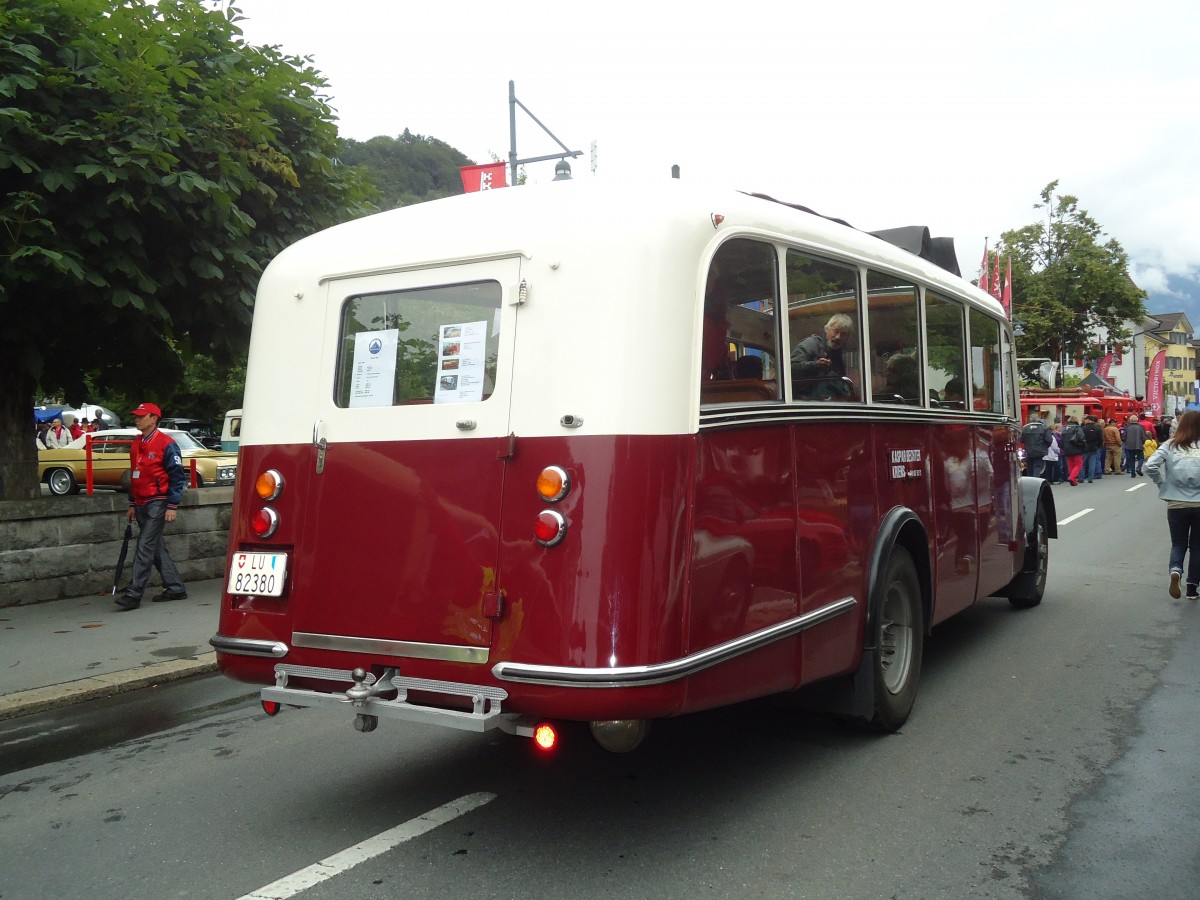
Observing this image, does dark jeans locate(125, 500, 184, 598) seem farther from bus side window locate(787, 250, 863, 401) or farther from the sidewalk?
bus side window locate(787, 250, 863, 401)

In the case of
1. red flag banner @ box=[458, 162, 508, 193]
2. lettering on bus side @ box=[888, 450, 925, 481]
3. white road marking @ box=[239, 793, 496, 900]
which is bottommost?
white road marking @ box=[239, 793, 496, 900]

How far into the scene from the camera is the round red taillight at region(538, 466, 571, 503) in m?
3.91

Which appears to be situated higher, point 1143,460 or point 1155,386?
point 1155,386

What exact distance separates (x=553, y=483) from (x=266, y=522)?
4.64 feet

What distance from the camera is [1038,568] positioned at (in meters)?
9.15

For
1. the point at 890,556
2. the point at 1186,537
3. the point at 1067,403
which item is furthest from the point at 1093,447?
the point at 890,556

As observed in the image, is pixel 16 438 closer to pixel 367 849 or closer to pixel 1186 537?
pixel 367 849

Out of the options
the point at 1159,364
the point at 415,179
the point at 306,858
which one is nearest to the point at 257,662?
the point at 306,858

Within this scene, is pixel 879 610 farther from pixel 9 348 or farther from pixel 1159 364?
pixel 1159 364

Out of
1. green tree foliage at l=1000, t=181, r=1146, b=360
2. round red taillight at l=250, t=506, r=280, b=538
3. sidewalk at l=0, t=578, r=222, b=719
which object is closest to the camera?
round red taillight at l=250, t=506, r=280, b=538

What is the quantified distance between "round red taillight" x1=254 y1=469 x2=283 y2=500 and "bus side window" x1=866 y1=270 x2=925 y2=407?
9.35 ft

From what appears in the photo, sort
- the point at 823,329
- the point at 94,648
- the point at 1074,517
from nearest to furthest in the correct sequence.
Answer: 1. the point at 823,329
2. the point at 94,648
3. the point at 1074,517

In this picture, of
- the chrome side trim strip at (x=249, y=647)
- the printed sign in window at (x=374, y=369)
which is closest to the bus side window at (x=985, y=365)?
the printed sign in window at (x=374, y=369)

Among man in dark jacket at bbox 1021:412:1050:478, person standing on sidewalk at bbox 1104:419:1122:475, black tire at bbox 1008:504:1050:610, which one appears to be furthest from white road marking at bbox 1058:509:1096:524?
person standing on sidewalk at bbox 1104:419:1122:475
